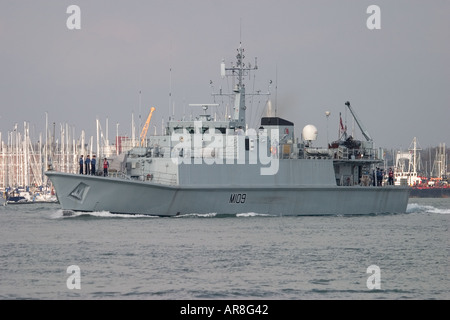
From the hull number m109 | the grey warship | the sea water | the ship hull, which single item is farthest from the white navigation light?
the sea water

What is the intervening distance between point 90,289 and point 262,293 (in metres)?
3.78

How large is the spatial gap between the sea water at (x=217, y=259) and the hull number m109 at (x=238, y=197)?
135 centimetres

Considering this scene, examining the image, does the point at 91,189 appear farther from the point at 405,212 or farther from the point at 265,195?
the point at 405,212

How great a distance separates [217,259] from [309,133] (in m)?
21.3

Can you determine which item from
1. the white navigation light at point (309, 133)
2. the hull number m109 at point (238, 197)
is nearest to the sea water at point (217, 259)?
the hull number m109 at point (238, 197)

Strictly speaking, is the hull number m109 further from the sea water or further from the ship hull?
the sea water

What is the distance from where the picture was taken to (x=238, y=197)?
131 feet

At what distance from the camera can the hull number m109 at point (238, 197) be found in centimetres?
3966

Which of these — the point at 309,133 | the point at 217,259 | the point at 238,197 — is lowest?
the point at 217,259

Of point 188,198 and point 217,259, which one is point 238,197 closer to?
point 188,198

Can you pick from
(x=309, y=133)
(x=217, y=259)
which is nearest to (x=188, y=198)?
(x=309, y=133)

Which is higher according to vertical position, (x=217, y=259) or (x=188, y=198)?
(x=188, y=198)

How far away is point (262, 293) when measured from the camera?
20.6 meters
